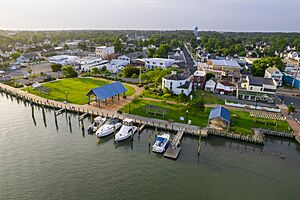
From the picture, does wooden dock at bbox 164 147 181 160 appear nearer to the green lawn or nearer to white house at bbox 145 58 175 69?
the green lawn

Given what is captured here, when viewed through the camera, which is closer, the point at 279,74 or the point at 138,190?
the point at 138,190

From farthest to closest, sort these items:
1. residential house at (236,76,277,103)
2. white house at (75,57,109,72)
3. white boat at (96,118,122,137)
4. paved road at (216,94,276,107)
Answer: white house at (75,57,109,72) → residential house at (236,76,277,103) → paved road at (216,94,276,107) → white boat at (96,118,122,137)

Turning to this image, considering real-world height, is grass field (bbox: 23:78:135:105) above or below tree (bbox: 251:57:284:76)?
below

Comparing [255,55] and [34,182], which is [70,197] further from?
[255,55]

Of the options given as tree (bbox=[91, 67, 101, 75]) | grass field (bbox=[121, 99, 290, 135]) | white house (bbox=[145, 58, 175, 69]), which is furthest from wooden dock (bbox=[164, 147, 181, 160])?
white house (bbox=[145, 58, 175, 69])

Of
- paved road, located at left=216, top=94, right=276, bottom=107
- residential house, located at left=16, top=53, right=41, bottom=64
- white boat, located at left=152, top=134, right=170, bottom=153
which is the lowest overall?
white boat, located at left=152, top=134, right=170, bottom=153

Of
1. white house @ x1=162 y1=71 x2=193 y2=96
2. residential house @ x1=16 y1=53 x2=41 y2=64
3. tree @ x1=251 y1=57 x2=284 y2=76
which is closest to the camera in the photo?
white house @ x1=162 y1=71 x2=193 y2=96

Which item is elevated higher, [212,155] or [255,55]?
[255,55]

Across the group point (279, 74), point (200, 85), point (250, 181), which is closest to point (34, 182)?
point (250, 181)
